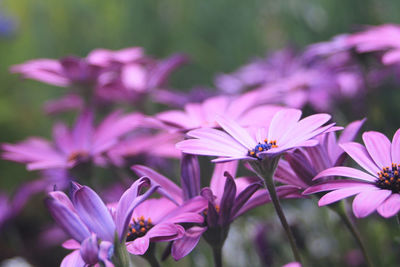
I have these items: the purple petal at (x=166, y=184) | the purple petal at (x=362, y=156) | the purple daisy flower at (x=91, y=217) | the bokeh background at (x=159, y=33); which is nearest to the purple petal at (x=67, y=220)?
the purple daisy flower at (x=91, y=217)

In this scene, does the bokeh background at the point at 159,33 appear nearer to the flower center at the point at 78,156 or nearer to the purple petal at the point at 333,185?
the flower center at the point at 78,156

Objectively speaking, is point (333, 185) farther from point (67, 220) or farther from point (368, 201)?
point (67, 220)

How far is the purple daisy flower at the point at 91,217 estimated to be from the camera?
35 cm

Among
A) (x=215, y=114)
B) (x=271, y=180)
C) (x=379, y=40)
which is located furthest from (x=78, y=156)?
(x=379, y=40)

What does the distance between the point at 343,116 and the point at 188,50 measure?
0.68 meters

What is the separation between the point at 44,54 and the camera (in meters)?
1.50

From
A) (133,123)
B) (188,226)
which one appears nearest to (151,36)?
(133,123)

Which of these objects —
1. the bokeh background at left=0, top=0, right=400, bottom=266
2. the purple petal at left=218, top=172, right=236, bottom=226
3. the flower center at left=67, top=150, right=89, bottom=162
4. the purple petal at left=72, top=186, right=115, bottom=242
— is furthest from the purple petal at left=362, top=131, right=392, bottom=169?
the bokeh background at left=0, top=0, right=400, bottom=266

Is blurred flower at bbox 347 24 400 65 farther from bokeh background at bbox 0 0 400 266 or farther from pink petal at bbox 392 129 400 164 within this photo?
bokeh background at bbox 0 0 400 266

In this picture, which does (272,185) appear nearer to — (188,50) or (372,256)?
(372,256)

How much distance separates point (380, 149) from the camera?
Result: 1.39 feet

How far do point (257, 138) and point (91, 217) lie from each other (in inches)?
6.4

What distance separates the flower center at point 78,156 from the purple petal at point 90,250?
0.89ft

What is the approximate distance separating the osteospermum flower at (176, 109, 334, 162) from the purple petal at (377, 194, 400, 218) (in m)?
0.07
